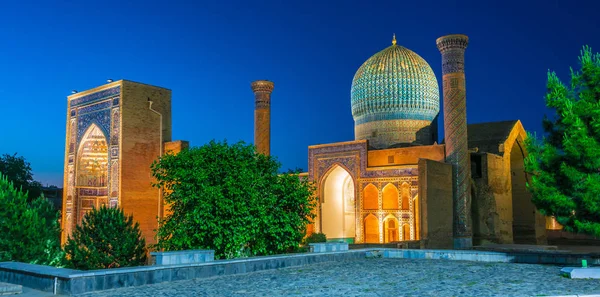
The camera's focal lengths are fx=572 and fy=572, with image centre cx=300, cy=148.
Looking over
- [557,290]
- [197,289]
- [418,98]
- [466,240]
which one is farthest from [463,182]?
[197,289]

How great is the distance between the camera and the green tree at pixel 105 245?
11.3 metres

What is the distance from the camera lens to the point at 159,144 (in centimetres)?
1802

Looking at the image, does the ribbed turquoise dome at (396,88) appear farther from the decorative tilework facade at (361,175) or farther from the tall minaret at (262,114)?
the tall minaret at (262,114)

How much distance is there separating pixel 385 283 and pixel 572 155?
11.8 feet

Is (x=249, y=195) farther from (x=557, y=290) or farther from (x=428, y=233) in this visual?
(x=428, y=233)

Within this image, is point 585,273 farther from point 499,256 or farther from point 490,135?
point 490,135

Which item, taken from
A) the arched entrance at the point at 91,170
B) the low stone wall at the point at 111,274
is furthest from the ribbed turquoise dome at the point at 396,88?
the low stone wall at the point at 111,274

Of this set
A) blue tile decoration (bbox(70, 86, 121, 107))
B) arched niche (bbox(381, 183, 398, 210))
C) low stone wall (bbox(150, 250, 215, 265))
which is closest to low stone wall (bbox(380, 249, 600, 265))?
low stone wall (bbox(150, 250, 215, 265))

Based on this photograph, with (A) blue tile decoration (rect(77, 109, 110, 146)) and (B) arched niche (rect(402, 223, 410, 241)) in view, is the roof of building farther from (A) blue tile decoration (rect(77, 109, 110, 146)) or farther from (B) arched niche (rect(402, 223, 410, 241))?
(A) blue tile decoration (rect(77, 109, 110, 146))

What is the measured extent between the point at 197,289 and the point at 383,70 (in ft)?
57.7

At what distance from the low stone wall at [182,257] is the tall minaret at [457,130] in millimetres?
10579

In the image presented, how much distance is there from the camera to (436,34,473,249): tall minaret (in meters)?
16.3

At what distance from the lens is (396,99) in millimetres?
21641

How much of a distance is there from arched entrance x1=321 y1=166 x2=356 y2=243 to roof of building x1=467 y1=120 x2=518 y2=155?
4720 millimetres
